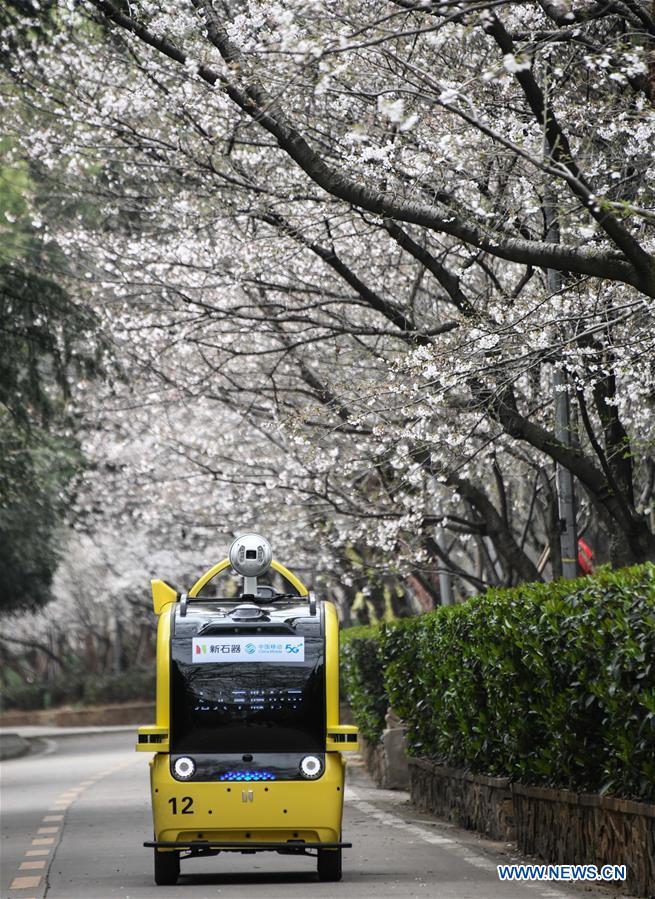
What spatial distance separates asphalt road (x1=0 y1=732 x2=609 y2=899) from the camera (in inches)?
405

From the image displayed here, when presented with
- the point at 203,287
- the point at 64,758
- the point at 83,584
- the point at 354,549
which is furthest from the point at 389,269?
the point at 83,584

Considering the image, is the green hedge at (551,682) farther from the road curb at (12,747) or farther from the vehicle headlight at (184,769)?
the road curb at (12,747)

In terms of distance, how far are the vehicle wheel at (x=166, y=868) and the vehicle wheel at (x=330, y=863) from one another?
990mm

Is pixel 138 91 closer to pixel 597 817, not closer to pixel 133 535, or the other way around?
pixel 597 817

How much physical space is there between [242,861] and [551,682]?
3446 millimetres

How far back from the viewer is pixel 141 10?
40.7 ft

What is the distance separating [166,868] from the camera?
1095 centimetres

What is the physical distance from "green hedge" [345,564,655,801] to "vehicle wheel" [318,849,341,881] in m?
1.61

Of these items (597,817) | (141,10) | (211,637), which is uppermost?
(141,10)

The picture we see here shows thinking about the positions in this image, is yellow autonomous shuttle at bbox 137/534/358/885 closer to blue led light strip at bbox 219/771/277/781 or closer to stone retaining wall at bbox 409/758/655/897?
blue led light strip at bbox 219/771/277/781

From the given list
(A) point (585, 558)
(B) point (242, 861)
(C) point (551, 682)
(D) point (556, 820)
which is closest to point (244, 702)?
(C) point (551, 682)

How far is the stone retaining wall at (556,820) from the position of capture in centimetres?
940

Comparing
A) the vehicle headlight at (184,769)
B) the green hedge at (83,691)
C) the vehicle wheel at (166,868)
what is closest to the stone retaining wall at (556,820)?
the vehicle headlight at (184,769)

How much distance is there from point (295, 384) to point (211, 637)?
1046 centimetres
